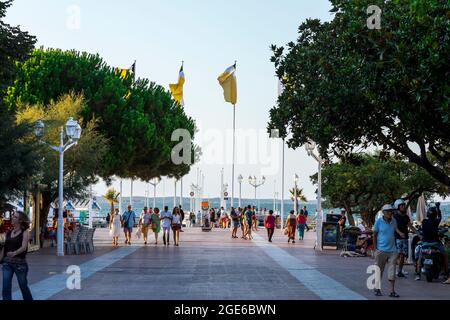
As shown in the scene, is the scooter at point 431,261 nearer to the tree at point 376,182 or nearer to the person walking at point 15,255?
the person walking at point 15,255

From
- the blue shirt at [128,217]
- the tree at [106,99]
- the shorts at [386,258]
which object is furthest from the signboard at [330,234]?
the shorts at [386,258]

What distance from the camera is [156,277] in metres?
19.7

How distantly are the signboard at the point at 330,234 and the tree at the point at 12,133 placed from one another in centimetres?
1216

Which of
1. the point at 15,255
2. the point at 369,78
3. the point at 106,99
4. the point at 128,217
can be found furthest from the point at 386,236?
the point at 106,99

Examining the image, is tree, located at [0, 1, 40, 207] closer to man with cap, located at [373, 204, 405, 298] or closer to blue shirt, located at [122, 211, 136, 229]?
blue shirt, located at [122, 211, 136, 229]

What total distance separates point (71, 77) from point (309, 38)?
20.2 m

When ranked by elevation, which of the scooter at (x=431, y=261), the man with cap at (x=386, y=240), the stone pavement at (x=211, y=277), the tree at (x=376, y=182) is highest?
the tree at (x=376, y=182)

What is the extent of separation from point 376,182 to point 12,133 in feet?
101

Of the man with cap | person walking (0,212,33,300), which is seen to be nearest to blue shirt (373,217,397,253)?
the man with cap

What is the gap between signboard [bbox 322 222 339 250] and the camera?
112 feet

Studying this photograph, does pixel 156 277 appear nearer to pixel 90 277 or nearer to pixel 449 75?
pixel 90 277

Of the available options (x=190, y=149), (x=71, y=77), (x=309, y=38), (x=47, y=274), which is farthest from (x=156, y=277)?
(x=190, y=149)

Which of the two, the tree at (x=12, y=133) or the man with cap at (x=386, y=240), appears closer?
the man with cap at (x=386, y=240)

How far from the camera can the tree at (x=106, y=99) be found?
143 feet
